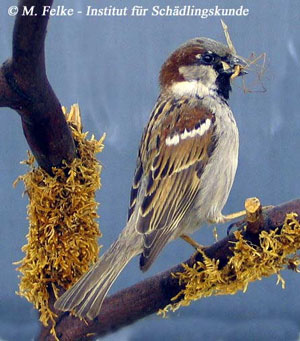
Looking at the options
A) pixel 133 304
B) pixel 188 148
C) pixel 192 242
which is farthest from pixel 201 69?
pixel 133 304

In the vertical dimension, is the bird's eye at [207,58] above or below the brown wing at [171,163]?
above

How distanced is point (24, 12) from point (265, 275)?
1.71 feet

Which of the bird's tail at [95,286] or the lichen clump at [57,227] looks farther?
the lichen clump at [57,227]

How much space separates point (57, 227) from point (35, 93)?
0.24m

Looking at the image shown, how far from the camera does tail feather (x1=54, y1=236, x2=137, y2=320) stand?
1.09 m

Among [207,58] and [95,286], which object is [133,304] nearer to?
[95,286]

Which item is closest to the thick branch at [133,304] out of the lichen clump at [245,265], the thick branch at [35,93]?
the lichen clump at [245,265]

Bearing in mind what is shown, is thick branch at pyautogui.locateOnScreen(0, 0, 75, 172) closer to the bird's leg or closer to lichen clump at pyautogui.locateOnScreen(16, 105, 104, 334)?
lichen clump at pyautogui.locateOnScreen(16, 105, 104, 334)

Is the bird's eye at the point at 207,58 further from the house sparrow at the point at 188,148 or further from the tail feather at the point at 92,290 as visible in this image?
the tail feather at the point at 92,290

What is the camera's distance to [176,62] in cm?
126

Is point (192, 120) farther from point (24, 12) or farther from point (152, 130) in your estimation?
point (24, 12)

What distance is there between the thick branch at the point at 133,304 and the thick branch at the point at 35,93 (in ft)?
0.78

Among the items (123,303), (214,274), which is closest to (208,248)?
(214,274)

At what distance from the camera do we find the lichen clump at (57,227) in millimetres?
1202
